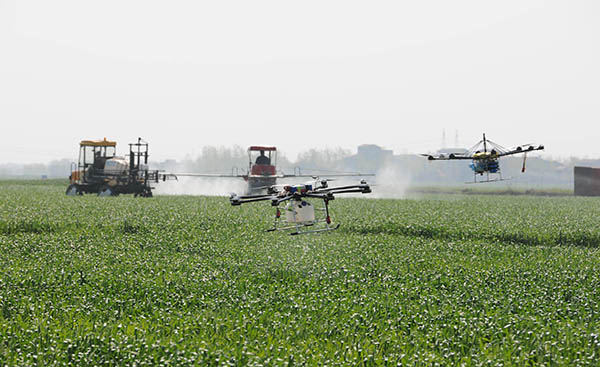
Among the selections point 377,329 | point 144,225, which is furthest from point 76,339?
point 144,225

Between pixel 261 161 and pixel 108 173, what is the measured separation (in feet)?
40.4

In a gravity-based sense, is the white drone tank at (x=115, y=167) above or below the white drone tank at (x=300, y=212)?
above

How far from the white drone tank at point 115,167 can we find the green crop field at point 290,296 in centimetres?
1714

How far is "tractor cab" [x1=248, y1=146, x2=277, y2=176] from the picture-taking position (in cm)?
4419

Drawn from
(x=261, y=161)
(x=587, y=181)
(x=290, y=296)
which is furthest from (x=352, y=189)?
(x=587, y=181)

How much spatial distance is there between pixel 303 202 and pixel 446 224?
1838cm

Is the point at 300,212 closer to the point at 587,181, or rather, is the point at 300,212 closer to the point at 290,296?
the point at 290,296

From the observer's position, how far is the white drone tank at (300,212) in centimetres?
1188

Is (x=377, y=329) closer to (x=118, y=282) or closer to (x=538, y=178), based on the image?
(x=118, y=282)

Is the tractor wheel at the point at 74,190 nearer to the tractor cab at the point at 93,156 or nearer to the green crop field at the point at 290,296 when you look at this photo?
the tractor cab at the point at 93,156

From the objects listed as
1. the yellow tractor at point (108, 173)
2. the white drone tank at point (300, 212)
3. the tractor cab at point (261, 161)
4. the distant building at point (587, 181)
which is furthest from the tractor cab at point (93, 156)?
the distant building at point (587, 181)

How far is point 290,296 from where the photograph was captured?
48.2 feet

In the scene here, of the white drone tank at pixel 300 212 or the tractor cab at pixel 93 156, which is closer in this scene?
the white drone tank at pixel 300 212

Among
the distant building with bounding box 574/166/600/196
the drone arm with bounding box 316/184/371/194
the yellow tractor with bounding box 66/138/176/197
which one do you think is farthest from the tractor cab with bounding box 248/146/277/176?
the distant building with bounding box 574/166/600/196
